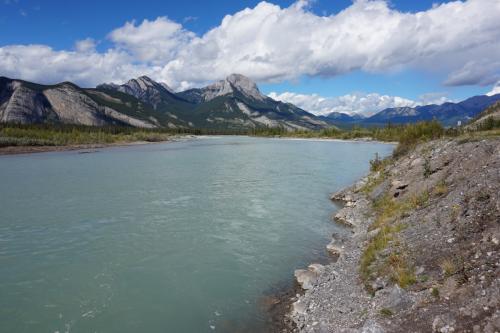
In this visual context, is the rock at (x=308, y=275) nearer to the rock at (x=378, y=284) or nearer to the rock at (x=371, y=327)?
the rock at (x=378, y=284)

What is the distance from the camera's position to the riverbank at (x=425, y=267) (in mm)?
12312

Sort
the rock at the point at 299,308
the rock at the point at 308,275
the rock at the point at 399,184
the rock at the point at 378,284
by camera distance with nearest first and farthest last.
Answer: the rock at the point at 378,284 < the rock at the point at 299,308 < the rock at the point at 308,275 < the rock at the point at 399,184

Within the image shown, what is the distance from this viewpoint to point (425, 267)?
15.2m

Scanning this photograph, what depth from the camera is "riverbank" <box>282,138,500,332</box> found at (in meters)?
12.3

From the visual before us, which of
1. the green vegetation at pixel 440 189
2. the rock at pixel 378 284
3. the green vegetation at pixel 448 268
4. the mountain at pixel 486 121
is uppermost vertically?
the mountain at pixel 486 121

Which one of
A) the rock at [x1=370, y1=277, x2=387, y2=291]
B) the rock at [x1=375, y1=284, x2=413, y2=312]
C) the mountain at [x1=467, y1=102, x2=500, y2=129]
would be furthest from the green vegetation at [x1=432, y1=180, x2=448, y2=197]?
the mountain at [x1=467, y1=102, x2=500, y2=129]

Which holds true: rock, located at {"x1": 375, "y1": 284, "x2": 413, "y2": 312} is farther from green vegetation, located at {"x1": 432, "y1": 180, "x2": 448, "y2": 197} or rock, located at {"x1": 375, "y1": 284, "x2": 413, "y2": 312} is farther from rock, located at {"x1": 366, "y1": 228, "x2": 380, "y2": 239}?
green vegetation, located at {"x1": 432, "y1": 180, "x2": 448, "y2": 197}

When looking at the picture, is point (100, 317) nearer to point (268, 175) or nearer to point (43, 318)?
point (43, 318)

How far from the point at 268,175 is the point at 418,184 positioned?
34848mm

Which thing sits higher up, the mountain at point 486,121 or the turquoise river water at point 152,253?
the mountain at point 486,121

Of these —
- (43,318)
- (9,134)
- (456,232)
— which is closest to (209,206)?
(43,318)

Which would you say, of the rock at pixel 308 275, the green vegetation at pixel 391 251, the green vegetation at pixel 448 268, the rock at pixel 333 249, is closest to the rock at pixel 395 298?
the green vegetation at pixel 391 251

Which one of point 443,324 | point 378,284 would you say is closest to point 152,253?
point 378,284

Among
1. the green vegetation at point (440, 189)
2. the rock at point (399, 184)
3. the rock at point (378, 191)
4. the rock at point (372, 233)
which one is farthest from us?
the rock at point (378, 191)
